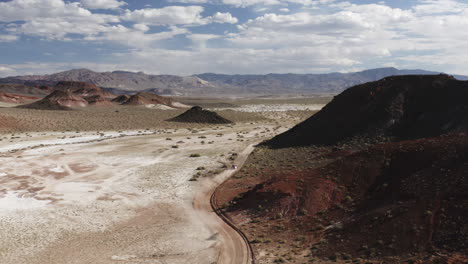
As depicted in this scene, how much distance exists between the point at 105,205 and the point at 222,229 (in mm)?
9375

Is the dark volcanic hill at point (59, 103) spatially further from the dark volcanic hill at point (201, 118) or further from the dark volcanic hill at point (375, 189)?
the dark volcanic hill at point (375, 189)

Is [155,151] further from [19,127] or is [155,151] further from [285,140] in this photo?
[19,127]

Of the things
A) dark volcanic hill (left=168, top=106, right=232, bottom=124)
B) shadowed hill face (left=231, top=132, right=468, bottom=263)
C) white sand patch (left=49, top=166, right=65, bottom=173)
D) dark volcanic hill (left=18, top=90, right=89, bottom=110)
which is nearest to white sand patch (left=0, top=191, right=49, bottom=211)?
white sand patch (left=49, top=166, right=65, bottom=173)

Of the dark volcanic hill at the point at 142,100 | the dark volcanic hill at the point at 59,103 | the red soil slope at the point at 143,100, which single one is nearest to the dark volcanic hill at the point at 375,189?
the dark volcanic hill at the point at 59,103

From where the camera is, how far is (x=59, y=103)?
11125 centimetres

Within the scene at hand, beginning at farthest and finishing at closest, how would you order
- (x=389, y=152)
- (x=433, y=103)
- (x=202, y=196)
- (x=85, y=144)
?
(x=85, y=144), (x=433, y=103), (x=202, y=196), (x=389, y=152)

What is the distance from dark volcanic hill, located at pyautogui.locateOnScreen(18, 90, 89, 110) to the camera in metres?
106

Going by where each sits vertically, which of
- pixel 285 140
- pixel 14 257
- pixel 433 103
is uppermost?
pixel 433 103

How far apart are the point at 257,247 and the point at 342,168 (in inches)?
405

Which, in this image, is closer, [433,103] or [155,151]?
[433,103]

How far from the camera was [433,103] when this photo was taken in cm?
3619

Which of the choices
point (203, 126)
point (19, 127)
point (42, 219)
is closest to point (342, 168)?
point (42, 219)

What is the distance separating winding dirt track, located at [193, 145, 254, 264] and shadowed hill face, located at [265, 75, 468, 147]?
1472 cm

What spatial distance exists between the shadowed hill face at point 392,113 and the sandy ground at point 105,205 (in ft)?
36.1
